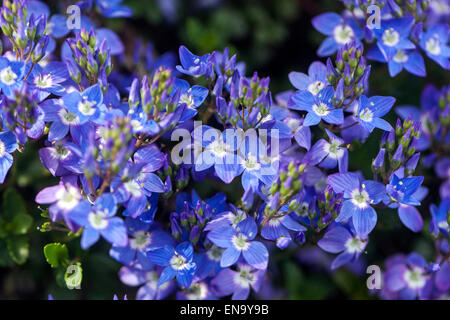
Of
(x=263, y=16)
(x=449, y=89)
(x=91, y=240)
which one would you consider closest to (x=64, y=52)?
(x=91, y=240)

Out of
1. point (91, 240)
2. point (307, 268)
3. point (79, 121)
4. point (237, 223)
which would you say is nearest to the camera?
point (91, 240)

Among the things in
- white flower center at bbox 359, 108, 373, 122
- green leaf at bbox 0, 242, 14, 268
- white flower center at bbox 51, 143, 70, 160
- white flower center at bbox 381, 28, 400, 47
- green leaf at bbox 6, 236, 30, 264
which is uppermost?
white flower center at bbox 381, 28, 400, 47

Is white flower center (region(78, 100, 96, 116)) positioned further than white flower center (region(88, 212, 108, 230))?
Yes

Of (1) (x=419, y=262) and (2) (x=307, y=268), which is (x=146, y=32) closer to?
(2) (x=307, y=268)

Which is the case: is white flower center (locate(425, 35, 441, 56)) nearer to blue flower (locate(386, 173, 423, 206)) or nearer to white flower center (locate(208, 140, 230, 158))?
blue flower (locate(386, 173, 423, 206))

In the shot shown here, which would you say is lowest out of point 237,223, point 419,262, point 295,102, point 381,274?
point 381,274

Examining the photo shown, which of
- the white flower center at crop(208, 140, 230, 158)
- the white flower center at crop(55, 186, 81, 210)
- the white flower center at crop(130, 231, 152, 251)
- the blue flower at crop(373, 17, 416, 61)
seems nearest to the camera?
the white flower center at crop(55, 186, 81, 210)

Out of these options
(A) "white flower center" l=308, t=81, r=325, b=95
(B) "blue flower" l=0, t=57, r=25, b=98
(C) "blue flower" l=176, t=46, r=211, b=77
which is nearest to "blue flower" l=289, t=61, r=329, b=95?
(A) "white flower center" l=308, t=81, r=325, b=95
